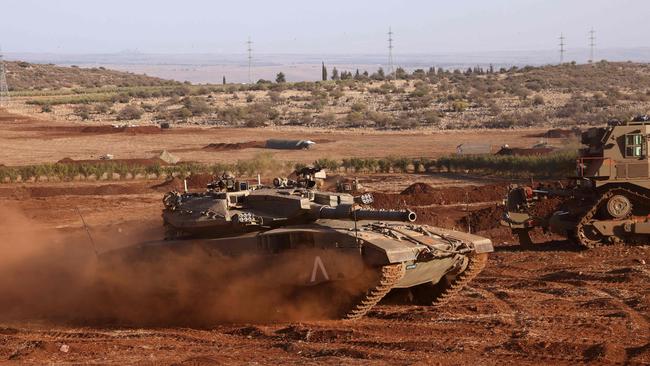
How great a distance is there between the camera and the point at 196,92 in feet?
333

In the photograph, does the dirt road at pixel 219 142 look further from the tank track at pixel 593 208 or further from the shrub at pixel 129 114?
the tank track at pixel 593 208

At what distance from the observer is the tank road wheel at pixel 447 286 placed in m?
17.0

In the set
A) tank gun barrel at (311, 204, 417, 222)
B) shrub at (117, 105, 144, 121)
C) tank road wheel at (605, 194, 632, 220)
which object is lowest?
shrub at (117, 105, 144, 121)

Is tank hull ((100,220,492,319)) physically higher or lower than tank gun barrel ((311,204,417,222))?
lower

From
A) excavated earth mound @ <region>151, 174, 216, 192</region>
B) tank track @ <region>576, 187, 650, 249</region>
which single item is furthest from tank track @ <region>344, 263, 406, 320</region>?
excavated earth mound @ <region>151, 174, 216, 192</region>

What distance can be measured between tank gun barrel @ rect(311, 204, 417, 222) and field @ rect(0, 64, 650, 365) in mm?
1615

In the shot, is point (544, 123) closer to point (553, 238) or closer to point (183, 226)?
point (553, 238)

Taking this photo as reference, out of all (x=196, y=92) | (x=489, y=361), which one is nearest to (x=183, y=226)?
(x=489, y=361)

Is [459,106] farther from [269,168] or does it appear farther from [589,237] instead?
[589,237]

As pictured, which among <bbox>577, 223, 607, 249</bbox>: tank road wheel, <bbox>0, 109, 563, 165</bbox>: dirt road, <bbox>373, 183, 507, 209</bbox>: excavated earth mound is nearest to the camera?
<bbox>577, 223, 607, 249</bbox>: tank road wheel

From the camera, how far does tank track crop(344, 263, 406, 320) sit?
50.6 ft

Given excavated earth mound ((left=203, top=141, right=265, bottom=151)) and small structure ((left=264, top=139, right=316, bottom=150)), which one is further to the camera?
excavated earth mound ((left=203, top=141, right=265, bottom=151))

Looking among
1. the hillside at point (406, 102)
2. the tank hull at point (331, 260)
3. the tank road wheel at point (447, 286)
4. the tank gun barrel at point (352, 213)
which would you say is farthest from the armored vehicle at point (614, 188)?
the hillside at point (406, 102)

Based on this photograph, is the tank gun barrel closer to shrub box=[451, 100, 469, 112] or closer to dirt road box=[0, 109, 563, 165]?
dirt road box=[0, 109, 563, 165]
